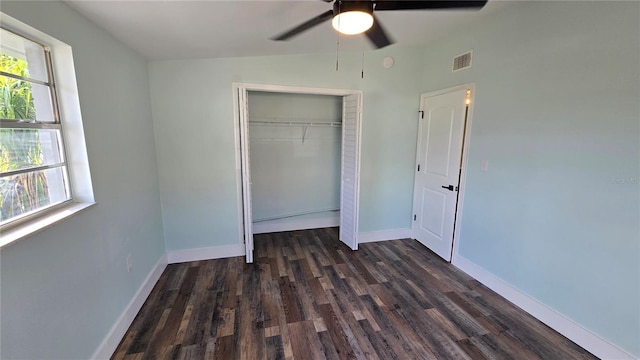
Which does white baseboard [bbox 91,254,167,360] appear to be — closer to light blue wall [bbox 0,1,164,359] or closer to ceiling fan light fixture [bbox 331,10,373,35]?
light blue wall [bbox 0,1,164,359]

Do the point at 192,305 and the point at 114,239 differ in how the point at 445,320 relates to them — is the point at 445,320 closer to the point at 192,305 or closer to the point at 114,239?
the point at 192,305

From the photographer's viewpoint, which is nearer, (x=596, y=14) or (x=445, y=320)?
(x=596, y=14)

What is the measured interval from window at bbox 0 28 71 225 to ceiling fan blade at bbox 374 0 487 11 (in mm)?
A: 1861

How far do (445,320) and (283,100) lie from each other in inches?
127

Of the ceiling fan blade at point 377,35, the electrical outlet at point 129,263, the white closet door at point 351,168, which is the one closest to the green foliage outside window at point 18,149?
the electrical outlet at point 129,263

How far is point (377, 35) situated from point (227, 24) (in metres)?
1.18

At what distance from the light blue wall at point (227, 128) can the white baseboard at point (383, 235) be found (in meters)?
0.11

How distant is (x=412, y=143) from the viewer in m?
3.74

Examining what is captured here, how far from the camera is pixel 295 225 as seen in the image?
4301 mm

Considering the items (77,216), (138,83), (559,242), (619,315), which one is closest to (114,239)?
(77,216)

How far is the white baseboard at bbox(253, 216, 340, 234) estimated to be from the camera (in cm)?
418

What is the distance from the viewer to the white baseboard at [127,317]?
1799 millimetres

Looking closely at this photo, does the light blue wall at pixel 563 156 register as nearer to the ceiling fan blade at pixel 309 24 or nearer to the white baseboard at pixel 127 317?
the ceiling fan blade at pixel 309 24

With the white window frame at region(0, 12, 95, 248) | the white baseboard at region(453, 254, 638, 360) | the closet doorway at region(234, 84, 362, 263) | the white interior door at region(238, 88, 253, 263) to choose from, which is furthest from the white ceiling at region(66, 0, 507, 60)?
the white baseboard at region(453, 254, 638, 360)
